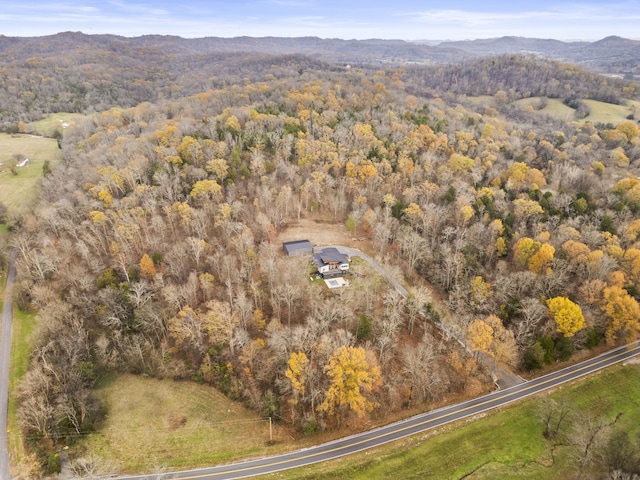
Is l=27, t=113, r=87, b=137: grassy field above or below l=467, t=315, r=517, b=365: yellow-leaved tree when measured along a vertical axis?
above

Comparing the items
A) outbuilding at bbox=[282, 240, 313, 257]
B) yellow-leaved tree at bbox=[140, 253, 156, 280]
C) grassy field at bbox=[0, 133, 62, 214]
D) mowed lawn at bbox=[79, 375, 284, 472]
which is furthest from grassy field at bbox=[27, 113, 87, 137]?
mowed lawn at bbox=[79, 375, 284, 472]

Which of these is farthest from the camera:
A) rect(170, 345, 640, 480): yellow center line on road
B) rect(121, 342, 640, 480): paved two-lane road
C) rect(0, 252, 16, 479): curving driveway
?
rect(0, 252, 16, 479): curving driveway

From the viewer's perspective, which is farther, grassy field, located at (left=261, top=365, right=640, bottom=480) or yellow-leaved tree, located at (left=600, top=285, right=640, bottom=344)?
yellow-leaved tree, located at (left=600, top=285, right=640, bottom=344)

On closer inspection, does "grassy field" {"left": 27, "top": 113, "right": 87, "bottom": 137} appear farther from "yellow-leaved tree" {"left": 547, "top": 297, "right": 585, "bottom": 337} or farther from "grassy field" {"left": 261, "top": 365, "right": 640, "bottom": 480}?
"yellow-leaved tree" {"left": 547, "top": 297, "right": 585, "bottom": 337}

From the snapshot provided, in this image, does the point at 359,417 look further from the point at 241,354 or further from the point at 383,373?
the point at 241,354

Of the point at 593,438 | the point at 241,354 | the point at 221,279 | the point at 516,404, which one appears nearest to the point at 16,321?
the point at 221,279

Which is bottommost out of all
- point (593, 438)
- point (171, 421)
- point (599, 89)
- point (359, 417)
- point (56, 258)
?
point (171, 421)

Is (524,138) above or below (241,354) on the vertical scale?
above
